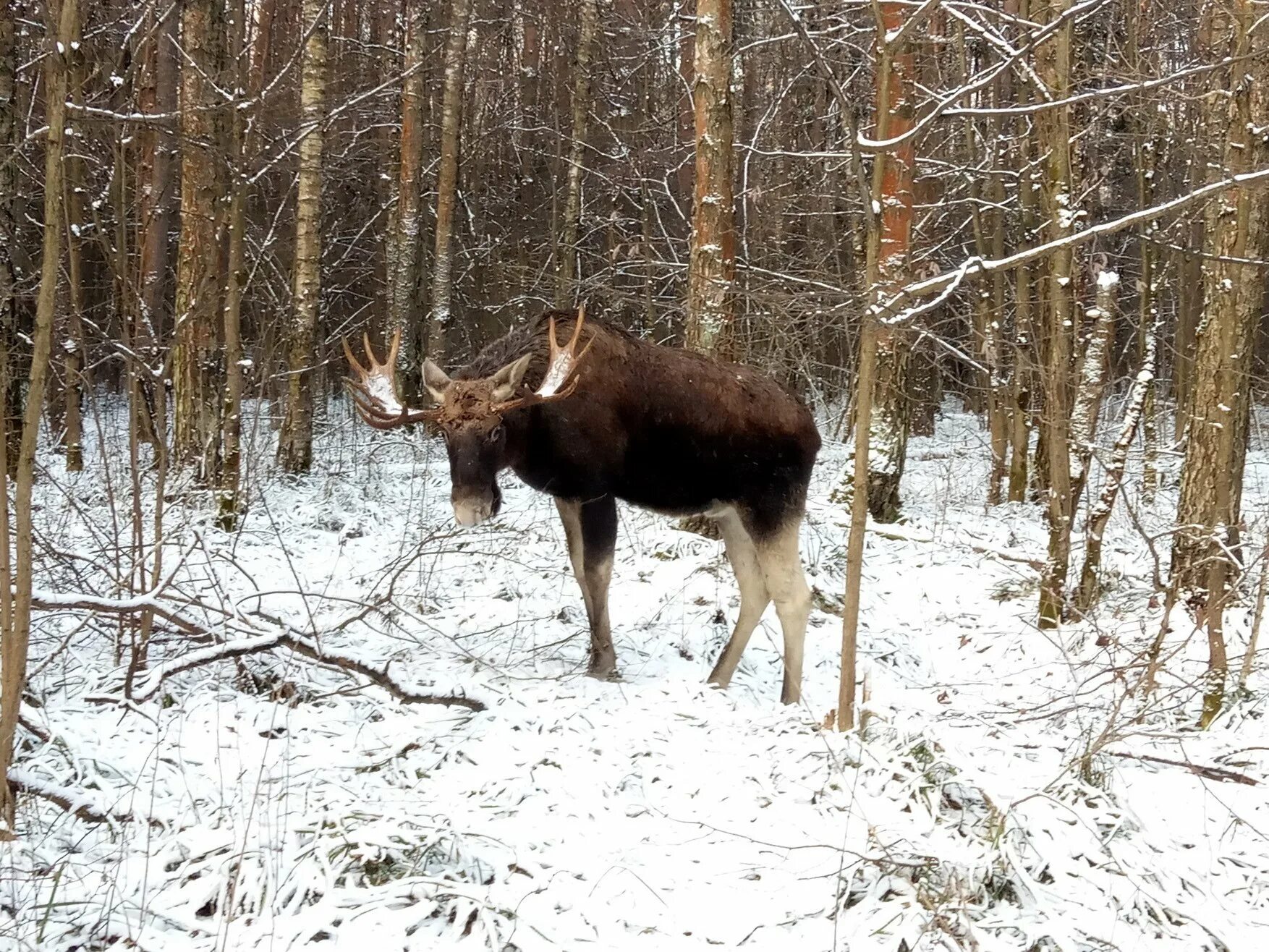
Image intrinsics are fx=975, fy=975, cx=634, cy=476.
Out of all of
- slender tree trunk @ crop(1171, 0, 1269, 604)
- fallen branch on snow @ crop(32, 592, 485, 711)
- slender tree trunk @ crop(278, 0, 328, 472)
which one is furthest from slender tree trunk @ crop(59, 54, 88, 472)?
slender tree trunk @ crop(1171, 0, 1269, 604)

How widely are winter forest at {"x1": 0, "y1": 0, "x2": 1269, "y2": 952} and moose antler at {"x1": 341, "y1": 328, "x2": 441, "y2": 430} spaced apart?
0.11 feet

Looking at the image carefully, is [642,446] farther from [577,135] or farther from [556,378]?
[577,135]

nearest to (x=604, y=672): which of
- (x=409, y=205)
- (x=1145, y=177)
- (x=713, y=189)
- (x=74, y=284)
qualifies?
(x=74, y=284)

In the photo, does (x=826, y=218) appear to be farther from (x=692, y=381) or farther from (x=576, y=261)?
(x=692, y=381)

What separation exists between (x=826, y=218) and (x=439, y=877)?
17.1 meters

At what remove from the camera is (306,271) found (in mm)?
11586

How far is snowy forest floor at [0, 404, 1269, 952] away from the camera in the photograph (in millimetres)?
3006

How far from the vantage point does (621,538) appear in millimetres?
8836

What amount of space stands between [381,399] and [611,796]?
267 centimetres

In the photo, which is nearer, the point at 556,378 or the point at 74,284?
the point at 74,284

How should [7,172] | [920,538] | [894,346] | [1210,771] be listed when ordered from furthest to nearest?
1. [920,538]
2. [894,346]
3. [7,172]
4. [1210,771]

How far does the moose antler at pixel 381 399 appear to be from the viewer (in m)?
5.16

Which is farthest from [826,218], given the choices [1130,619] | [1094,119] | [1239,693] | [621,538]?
[1239,693]

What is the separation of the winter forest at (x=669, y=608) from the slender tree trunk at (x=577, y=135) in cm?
519
